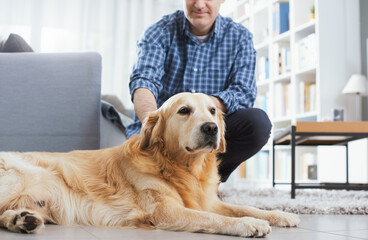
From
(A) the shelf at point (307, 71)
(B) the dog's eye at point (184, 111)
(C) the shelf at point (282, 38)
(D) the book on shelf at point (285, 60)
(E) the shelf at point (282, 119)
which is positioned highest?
(C) the shelf at point (282, 38)

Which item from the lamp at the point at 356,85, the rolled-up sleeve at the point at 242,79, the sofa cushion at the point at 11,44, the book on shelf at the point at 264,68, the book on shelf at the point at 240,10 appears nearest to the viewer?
the rolled-up sleeve at the point at 242,79

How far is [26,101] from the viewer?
2256 millimetres

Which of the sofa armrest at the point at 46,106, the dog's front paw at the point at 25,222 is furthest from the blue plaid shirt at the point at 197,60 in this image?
the dog's front paw at the point at 25,222

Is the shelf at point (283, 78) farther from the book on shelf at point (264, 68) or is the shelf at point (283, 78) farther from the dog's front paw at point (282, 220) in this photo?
the dog's front paw at point (282, 220)

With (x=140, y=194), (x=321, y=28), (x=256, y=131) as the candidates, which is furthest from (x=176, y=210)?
(x=321, y=28)

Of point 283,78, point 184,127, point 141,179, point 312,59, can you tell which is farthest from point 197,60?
point 283,78

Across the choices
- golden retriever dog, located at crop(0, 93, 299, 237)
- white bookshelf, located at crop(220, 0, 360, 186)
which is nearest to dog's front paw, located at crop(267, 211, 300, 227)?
golden retriever dog, located at crop(0, 93, 299, 237)

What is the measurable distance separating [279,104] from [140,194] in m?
3.59

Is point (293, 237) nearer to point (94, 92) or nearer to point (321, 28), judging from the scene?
point (94, 92)

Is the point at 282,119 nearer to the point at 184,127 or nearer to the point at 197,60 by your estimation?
the point at 197,60

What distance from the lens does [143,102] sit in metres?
1.90

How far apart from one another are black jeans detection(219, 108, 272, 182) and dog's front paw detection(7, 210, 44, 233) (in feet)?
3.72

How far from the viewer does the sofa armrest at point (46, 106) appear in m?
2.25

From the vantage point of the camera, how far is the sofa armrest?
7.38 feet
